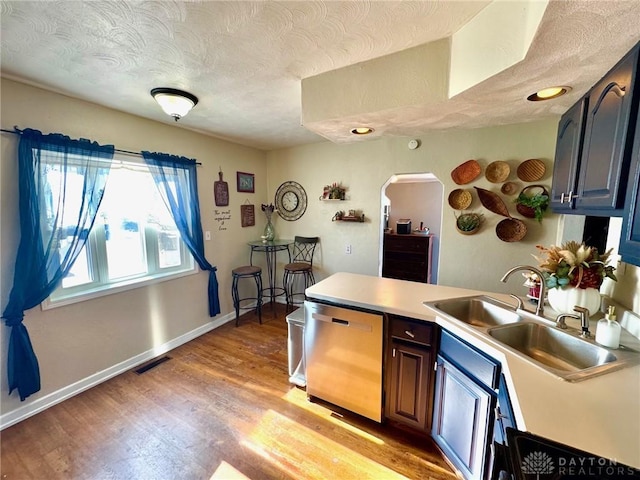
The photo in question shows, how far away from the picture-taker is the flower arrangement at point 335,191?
3.31 meters

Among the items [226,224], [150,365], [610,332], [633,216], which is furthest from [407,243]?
[150,365]

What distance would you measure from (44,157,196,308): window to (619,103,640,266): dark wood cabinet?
3271 mm

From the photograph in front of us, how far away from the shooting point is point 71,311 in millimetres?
2080

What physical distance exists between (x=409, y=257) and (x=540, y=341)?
10.8 feet

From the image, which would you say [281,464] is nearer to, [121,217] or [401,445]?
[401,445]

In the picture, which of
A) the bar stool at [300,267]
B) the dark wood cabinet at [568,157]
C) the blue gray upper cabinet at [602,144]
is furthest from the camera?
the bar stool at [300,267]

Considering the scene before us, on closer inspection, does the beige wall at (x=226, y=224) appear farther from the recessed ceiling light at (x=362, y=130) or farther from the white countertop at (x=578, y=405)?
the recessed ceiling light at (x=362, y=130)

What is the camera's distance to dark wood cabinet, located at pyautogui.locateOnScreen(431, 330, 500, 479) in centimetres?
121

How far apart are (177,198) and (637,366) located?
3.45 meters

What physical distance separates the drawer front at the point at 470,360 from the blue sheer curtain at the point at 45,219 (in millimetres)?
2752

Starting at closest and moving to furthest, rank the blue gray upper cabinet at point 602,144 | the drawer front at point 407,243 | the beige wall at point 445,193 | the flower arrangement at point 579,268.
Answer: the blue gray upper cabinet at point 602,144, the flower arrangement at point 579,268, the beige wall at point 445,193, the drawer front at point 407,243

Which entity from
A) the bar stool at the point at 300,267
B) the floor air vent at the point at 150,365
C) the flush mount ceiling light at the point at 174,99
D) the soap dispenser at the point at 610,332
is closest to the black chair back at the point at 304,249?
the bar stool at the point at 300,267

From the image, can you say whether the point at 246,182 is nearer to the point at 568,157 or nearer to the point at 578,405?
the point at 568,157

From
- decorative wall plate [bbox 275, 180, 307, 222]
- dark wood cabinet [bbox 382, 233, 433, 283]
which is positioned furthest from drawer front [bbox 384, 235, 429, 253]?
decorative wall plate [bbox 275, 180, 307, 222]
